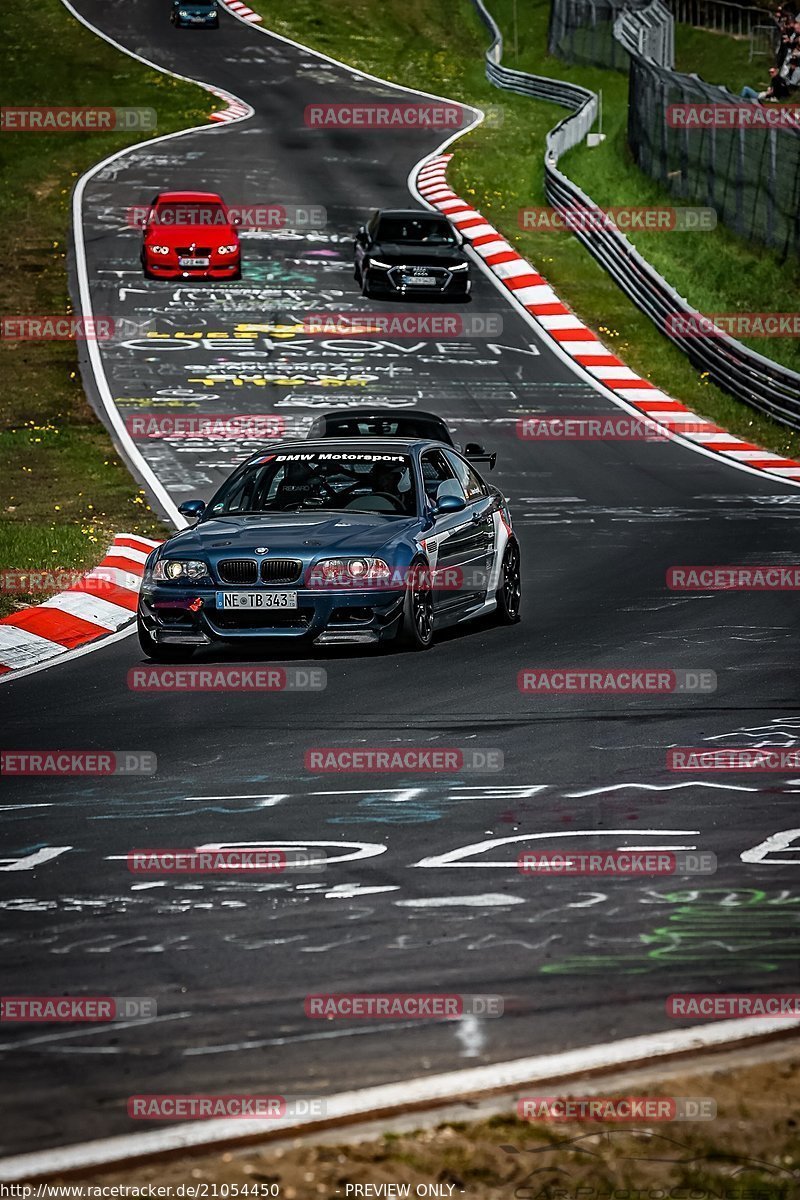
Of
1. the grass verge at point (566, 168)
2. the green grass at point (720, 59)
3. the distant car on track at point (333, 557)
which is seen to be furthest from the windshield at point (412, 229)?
the green grass at point (720, 59)

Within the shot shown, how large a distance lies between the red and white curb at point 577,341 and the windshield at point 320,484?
9763mm

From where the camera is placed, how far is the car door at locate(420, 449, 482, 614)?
43.2ft

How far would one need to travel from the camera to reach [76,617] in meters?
14.3

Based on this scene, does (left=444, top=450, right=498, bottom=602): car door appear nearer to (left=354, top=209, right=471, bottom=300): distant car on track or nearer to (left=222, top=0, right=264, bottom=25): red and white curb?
(left=354, top=209, right=471, bottom=300): distant car on track

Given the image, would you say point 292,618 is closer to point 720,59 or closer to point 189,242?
Result: point 189,242

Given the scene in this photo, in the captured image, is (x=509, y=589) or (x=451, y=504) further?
(x=509, y=589)

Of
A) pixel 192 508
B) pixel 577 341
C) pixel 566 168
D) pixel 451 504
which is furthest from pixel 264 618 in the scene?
pixel 566 168

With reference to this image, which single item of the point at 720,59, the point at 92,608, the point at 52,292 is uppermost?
the point at 720,59

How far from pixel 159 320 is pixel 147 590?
19.0 m

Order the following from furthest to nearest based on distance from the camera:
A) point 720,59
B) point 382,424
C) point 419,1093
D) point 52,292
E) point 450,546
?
point 720,59, point 52,292, point 382,424, point 450,546, point 419,1093

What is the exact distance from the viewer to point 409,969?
244 inches

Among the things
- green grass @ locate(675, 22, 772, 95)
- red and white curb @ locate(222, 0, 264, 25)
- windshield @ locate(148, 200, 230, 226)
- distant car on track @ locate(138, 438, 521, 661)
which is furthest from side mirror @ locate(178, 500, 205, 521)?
red and white curb @ locate(222, 0, 264, 25)

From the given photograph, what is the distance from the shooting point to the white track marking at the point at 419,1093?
4.75 meters

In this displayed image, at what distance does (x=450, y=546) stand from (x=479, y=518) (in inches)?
28.3
